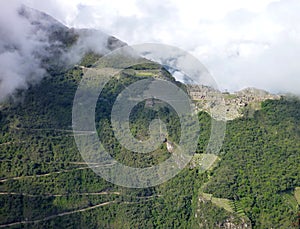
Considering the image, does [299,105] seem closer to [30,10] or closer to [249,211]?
[249,211]

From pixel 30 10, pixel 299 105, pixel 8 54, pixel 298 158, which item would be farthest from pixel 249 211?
pixel 30 10

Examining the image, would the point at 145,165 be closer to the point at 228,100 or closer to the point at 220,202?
the point at 220,202

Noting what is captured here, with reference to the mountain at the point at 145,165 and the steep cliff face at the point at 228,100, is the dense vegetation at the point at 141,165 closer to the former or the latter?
the mountain at the point at 145,165

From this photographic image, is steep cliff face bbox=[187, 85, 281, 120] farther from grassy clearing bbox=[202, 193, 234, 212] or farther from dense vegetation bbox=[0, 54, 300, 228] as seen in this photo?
grassy clearing bbox=[202, 193, 234, 212]

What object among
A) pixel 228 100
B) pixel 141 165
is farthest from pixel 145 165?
pixel 228 100

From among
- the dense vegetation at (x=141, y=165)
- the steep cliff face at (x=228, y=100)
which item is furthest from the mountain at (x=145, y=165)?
the steep cliff face at (x=228, y=100)

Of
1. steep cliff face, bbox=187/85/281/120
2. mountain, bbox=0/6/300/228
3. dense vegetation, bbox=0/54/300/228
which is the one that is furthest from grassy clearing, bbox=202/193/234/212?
steep cliff face, bbox=187/85/281/120
